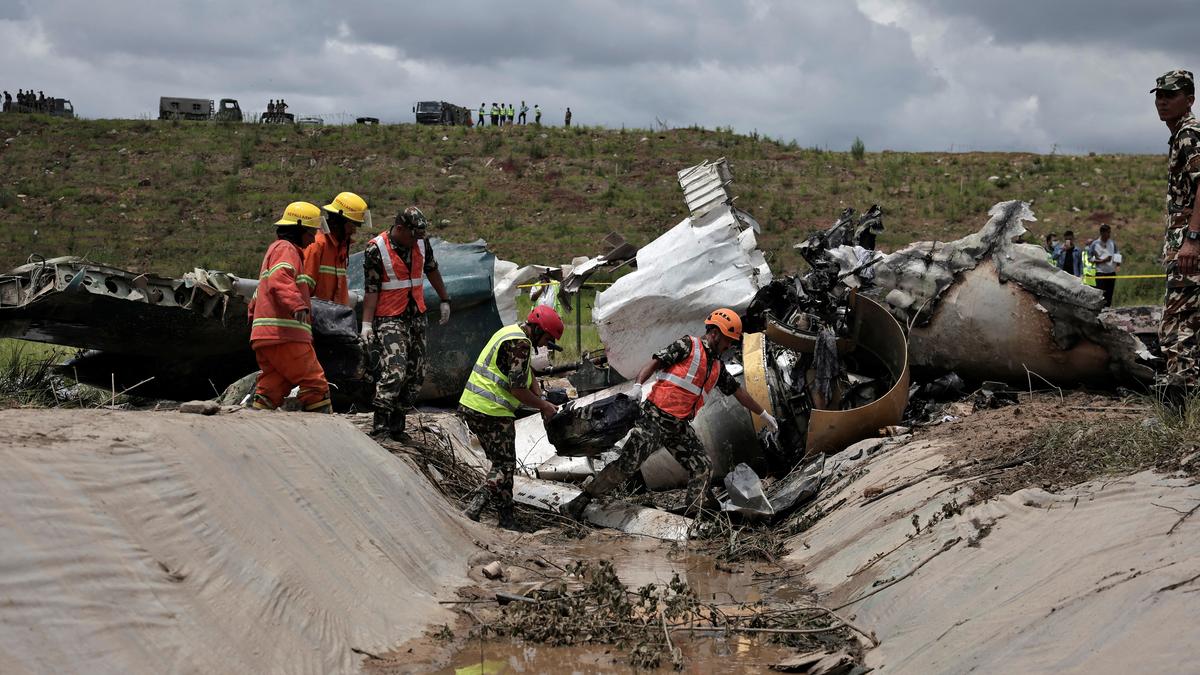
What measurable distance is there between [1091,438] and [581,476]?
419cm

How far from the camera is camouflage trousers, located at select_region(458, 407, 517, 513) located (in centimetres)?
726

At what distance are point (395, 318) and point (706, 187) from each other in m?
4.18

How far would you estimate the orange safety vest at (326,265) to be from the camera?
7.56 meters

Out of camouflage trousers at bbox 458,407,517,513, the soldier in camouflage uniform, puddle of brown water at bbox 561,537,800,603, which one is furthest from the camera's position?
camouflage trousers at bbox 458,407,517,513

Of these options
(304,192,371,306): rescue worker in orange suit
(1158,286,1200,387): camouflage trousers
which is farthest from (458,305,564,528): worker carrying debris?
(1158,286,1200,387): camouflage trousers

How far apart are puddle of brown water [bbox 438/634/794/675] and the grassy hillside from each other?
2583cm

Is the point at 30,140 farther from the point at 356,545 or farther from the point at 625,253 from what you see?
the point at 356,545

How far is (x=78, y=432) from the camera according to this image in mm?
4297

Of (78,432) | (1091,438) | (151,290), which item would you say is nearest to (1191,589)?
(1091,438)

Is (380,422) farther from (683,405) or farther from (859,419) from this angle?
(859,419)

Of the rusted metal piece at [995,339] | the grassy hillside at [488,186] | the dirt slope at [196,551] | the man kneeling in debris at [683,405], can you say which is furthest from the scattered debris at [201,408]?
the grassy hillside at [488,186]

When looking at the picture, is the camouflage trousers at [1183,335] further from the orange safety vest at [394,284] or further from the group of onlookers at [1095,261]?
the group of onlookers at [1095,261]

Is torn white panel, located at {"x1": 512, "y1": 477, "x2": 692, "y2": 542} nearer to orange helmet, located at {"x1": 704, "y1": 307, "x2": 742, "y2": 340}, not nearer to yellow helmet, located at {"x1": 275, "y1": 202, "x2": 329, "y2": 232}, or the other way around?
orange helmet, located at {"x1": 704, "y1": 307, "x2": 742, "y2": 340}

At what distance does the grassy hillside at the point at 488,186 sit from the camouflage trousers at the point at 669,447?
75.6ft
